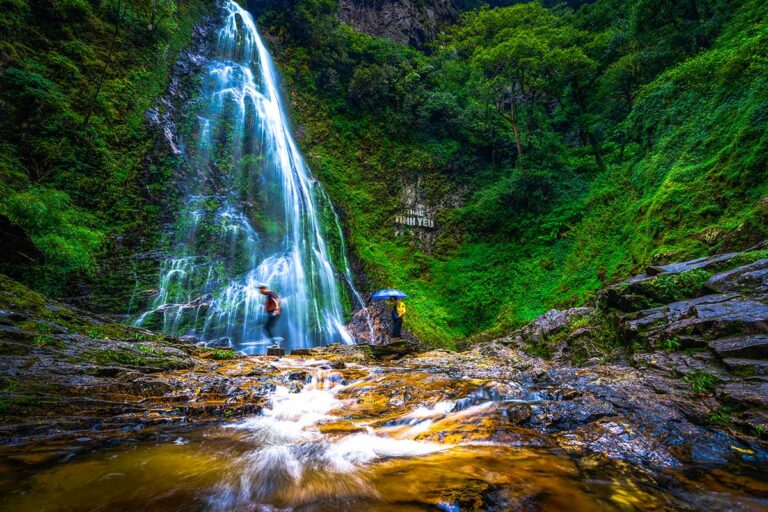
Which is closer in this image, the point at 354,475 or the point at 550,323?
the point at 354,475

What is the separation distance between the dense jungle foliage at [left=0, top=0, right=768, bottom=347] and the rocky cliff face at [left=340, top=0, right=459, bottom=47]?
4777mm

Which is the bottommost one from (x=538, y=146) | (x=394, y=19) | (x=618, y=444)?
(x=618, y=444)

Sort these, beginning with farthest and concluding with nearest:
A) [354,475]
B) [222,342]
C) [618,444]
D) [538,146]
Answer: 1. [538,146]
2. [222,342]
3. [618,444]
4. [354,475]

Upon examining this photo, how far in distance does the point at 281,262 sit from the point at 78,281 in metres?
6.33

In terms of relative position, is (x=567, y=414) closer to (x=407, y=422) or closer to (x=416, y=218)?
(x=407, y=422)

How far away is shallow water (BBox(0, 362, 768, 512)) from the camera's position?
2.09 m

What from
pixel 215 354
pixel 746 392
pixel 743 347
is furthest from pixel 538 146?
pixel 215 354

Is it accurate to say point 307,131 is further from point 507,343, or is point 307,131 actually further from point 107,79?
point 507,343

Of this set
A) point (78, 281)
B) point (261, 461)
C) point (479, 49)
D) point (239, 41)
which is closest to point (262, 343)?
point (78, 281)

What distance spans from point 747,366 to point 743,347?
28 centimetres

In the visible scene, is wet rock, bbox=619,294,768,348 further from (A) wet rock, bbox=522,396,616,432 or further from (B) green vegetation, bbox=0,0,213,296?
(B) green vegetation, bbox=0,0,213,296

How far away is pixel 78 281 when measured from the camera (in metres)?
9.77

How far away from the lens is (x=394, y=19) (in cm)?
3052

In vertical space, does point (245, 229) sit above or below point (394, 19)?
below
